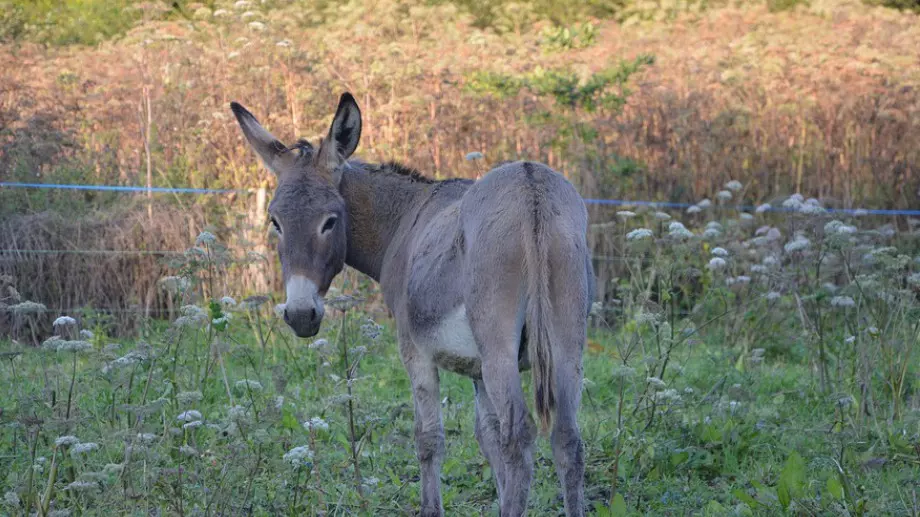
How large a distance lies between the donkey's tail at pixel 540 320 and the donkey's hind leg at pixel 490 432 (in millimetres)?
564

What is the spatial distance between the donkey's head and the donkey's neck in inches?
5.6

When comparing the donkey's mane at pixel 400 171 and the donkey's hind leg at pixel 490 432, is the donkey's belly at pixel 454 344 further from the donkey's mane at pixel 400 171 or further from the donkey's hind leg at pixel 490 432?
the donkey's mane at pixel 400 171

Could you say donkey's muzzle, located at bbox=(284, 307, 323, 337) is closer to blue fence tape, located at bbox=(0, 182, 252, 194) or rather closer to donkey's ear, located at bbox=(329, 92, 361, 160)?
donkey's ear, located at bbox=(329, 92, 361, 160)

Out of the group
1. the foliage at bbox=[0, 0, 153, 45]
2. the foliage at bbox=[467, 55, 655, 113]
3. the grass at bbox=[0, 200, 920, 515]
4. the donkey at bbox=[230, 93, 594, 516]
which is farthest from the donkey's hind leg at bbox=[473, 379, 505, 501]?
the foliage at bbox=[0, 0, 153, 45]

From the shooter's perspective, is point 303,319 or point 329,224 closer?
point 303,319

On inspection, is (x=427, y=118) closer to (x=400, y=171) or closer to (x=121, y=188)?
(x=121, y=188)

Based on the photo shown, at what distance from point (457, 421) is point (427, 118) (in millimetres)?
4388

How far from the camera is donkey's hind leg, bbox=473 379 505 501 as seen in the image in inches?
168

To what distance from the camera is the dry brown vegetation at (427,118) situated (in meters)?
9.33

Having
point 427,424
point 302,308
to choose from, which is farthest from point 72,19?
point 427,424

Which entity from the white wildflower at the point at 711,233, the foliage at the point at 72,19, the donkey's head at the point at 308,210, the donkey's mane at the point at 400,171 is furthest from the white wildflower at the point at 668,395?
the foliage at the point at 72,19

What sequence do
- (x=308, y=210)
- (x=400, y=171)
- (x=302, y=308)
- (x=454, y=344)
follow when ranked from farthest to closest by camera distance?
(x=400, y=171), (x=308, y=210), (x=302, y=308), (x=454, y=344)

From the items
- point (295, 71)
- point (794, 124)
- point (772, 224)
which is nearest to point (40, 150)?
point (295, 71)

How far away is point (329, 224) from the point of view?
4574 mm
